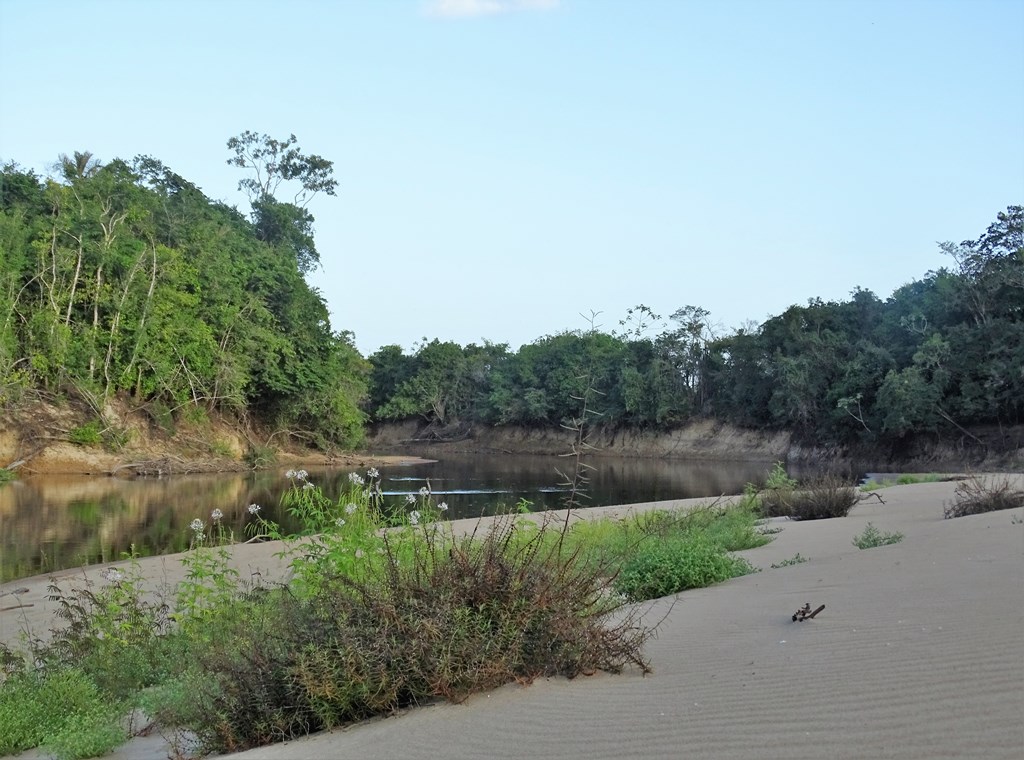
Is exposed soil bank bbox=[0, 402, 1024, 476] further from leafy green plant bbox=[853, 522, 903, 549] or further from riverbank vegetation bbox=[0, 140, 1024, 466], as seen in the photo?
leafy green plant bbox=[853, 522, 903, 549]

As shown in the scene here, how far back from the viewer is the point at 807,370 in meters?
60.9

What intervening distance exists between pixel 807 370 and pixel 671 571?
54.7 meters

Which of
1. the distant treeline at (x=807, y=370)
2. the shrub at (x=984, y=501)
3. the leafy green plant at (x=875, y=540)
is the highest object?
the distant treeline at (x=807, y=370)

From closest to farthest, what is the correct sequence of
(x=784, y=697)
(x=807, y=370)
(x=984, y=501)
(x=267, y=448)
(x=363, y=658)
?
(x=784, y=697), (x=363, y=658), (x=984, y=501), (x=267, y=448), (x=807, y=370)

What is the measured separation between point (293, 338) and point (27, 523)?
3484cm

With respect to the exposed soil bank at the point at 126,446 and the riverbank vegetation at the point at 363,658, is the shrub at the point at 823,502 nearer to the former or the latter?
the riverbank vegetation at the point at 363,658

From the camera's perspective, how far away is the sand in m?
4.02

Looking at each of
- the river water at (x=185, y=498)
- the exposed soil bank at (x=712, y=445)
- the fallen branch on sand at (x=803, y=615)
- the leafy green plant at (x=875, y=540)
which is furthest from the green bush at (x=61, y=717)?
the exposed soil bank at (x=712, y=445)

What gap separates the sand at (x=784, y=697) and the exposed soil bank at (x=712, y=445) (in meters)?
24.7

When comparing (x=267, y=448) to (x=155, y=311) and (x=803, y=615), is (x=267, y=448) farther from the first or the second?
(x=803, y=615)

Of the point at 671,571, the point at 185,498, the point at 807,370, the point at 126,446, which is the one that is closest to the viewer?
the point at 671,571

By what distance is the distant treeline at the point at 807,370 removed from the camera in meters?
49.6

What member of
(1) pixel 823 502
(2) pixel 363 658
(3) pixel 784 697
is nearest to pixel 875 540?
(1) pixel 823 502

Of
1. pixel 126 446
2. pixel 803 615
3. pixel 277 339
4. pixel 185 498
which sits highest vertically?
pixel 277 339
